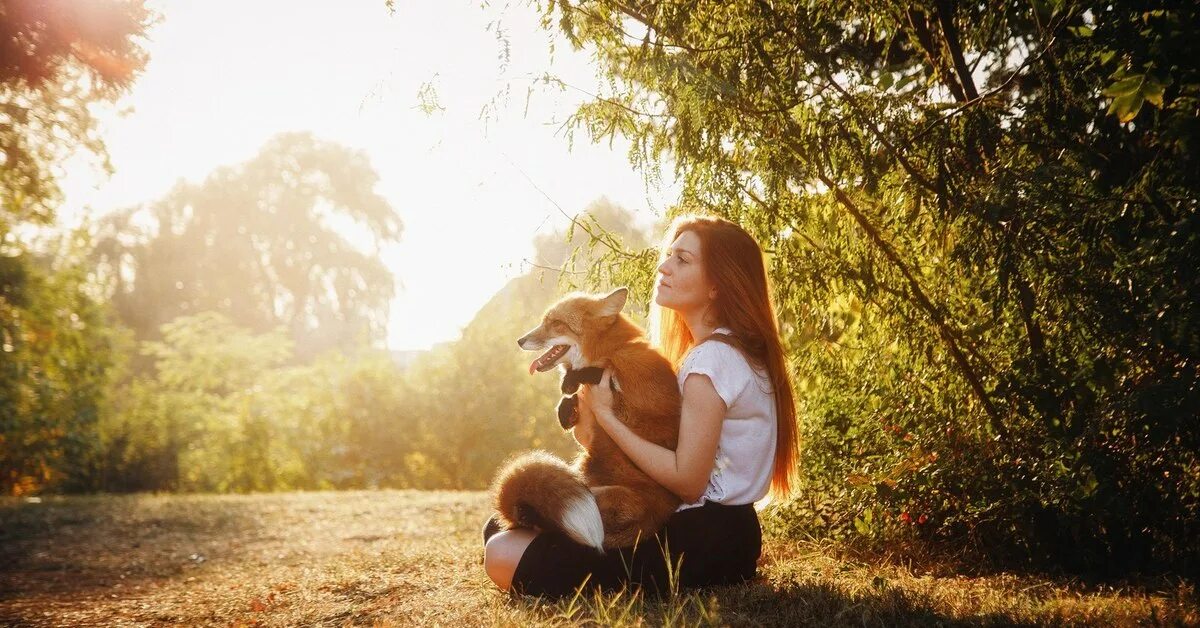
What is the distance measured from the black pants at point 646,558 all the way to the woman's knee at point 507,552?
2 centimetres

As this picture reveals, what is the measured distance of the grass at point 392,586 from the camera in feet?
8.71

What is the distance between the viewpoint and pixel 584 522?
8.93ft

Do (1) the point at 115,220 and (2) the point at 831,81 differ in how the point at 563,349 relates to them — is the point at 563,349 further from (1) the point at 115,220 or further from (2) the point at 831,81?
(1) the point at 115,220

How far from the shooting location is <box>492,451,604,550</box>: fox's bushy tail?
2732 millimetres

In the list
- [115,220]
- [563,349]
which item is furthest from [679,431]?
[115,220]

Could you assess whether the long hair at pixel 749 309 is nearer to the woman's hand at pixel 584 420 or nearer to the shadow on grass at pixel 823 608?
the shadow on grass at pixel 823 608

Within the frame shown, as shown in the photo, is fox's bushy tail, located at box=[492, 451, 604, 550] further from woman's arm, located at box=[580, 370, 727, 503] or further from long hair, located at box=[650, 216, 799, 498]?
long hair, located at box=[650, 216, 799, 498]

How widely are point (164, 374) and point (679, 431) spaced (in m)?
19.9

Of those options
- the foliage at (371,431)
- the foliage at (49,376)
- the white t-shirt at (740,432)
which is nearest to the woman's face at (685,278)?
the white t-shirt at (740,432)

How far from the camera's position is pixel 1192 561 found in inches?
125

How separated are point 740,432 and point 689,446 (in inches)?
12.1

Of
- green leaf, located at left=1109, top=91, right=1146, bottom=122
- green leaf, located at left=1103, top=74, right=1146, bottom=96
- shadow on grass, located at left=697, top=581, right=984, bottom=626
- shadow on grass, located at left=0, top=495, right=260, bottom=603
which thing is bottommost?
shadow on grass, located at left=0, top=495, right=260, bottom=603

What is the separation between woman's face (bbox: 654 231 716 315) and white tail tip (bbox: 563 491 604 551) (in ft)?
3.08

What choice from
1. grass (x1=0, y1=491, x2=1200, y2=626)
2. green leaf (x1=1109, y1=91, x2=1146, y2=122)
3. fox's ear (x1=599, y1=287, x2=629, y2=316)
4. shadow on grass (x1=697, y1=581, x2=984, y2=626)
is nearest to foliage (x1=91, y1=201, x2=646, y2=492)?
grass (x1=0, y1=491, x2=1200, y2=626)
